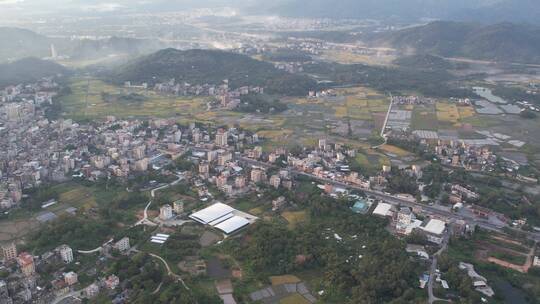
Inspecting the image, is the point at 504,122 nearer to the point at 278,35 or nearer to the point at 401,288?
the point at 401,288

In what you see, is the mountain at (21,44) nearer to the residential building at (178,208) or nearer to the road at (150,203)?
the road at (150,203)

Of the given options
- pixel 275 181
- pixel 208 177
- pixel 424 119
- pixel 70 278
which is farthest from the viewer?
pixel 424 119

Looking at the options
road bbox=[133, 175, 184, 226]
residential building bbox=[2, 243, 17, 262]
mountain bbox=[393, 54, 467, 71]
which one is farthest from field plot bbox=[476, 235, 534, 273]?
mountain bbox=[393, 54, 467, 71]

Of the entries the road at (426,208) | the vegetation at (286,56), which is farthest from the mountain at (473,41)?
the road at (426,208)

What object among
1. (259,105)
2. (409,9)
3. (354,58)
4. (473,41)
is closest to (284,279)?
(259,105)

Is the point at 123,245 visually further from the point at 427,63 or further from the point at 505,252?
the point at 427,63

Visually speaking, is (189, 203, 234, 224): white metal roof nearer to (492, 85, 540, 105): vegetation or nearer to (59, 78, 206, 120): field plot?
(59, 78, 206, 120): field plot
